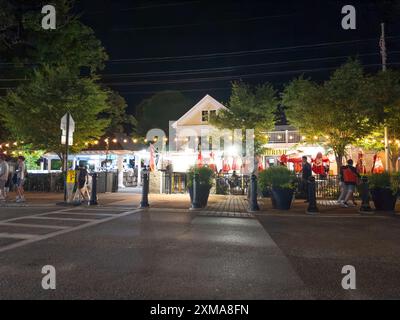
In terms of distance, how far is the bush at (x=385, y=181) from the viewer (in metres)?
10.3

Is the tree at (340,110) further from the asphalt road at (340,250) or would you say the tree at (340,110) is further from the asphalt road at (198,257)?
the asphalt road at (198,257)

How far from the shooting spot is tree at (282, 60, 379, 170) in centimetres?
1673

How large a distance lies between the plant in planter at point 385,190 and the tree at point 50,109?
16727 mm

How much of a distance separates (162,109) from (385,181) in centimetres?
4692

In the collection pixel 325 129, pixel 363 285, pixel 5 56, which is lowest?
pixel 363 285

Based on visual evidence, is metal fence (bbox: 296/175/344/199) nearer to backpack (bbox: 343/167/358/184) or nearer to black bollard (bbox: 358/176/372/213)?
backpack (bbox: 343/167/358/184)

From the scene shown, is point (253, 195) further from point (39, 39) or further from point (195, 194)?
point (39, 39)

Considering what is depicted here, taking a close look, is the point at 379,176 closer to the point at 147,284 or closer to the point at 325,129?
A: the point at 325,129

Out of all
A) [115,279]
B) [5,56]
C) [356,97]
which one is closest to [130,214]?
[115,279]

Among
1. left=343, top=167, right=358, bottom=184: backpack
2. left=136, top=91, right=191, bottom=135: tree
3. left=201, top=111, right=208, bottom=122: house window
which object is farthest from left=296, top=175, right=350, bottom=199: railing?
left=136, top=91, right=191, bottom=135: tree

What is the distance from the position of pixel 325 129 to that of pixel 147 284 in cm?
1574

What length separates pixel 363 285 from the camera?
392cm

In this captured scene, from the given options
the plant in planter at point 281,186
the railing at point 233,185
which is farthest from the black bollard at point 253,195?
the railing at point 233,185

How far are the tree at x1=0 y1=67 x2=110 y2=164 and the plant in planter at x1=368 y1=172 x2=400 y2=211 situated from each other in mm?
16727
